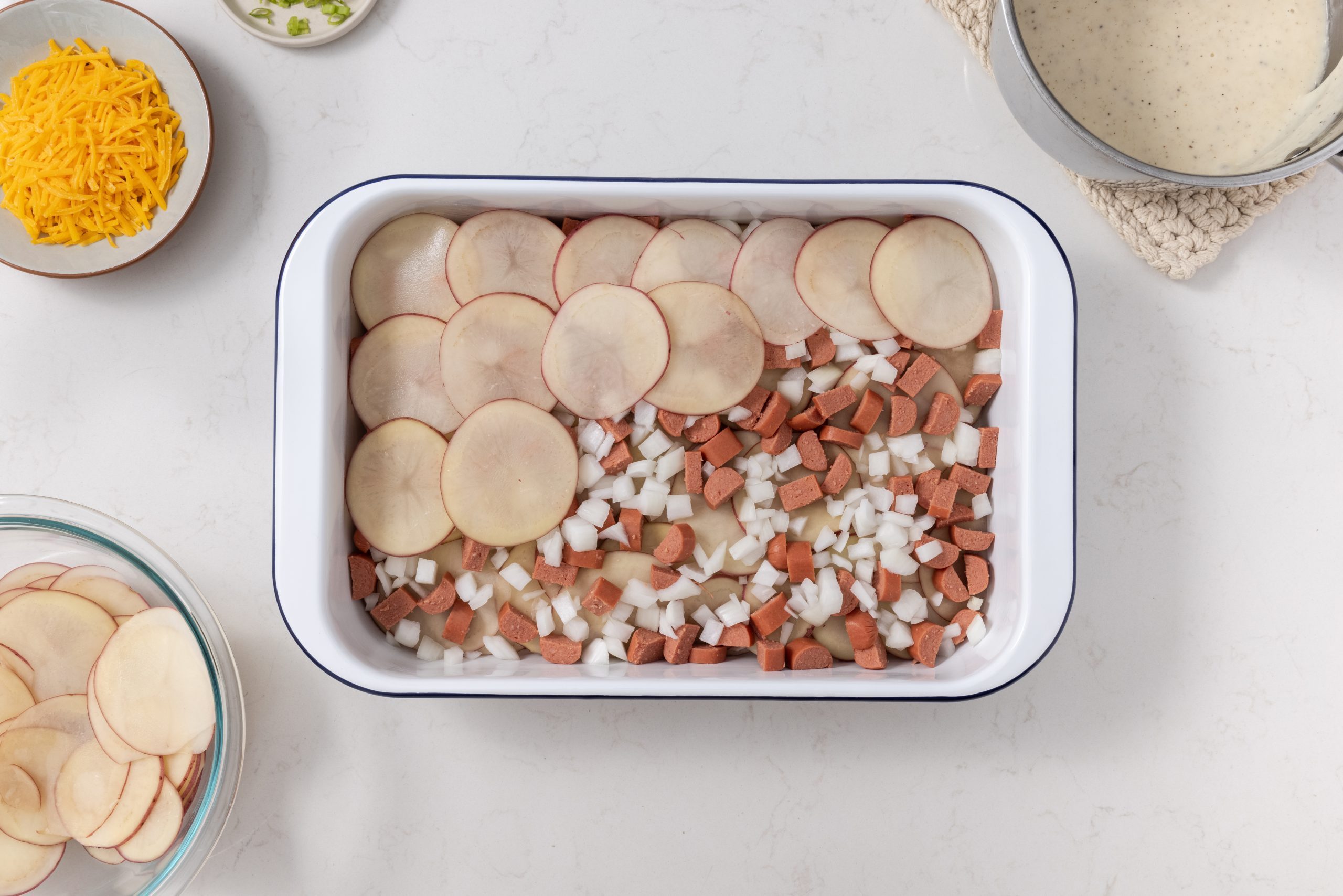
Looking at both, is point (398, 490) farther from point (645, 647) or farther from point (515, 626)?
point (645, 647)

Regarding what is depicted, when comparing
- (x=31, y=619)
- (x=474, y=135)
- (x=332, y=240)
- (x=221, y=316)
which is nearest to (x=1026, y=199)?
(x=474, y=135)

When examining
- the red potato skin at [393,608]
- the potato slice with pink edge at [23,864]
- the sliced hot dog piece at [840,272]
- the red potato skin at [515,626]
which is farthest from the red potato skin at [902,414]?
the potato slice with pink edge at [23,864]

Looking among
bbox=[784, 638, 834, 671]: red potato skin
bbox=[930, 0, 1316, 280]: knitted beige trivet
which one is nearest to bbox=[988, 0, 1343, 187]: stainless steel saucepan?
bbox=[930, 0, 1316, 280]: knitted beige trivet

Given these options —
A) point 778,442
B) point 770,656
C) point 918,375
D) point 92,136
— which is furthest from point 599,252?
point 92,136

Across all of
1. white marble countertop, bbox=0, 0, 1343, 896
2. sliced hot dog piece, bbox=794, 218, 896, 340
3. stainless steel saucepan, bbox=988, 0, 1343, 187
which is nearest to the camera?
stainless steel saucepan, bbox=988, 0, 1343, 187

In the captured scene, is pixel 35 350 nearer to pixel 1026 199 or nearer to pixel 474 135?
pixel 474 135

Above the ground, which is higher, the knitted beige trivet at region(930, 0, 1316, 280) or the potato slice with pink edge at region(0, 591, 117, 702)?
the knitted beige trivet at region(930, 0, 1316, 280)

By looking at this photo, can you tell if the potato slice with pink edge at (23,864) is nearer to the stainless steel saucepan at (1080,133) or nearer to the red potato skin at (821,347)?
the red potato skin at (821,347)

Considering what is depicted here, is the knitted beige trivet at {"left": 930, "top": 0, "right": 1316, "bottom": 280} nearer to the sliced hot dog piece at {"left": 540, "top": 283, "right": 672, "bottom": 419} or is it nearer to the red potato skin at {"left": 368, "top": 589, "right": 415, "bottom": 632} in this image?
the sliced hot dog piece at {"left": 540, "top": 283, "right": 672, "bottom": 419}
